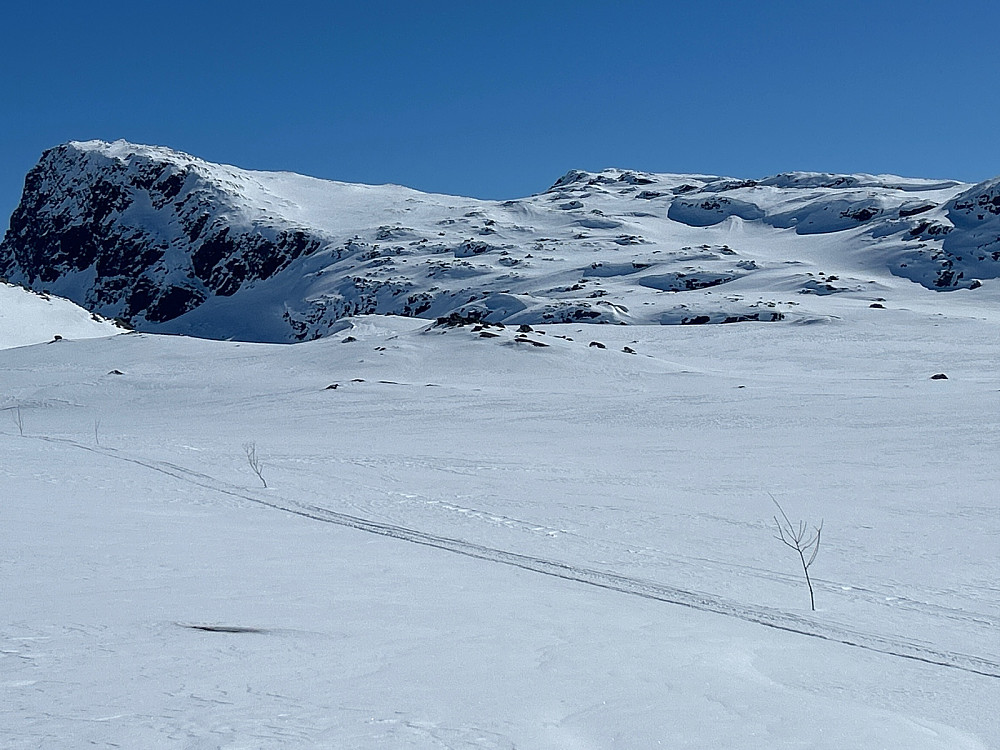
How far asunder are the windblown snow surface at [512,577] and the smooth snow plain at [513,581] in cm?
3

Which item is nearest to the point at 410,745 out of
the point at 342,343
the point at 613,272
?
the point at 342,343

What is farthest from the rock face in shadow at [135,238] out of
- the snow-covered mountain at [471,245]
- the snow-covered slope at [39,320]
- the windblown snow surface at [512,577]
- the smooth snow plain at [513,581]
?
the smooth snow plain at [513,581]

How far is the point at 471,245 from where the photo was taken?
4547 inches

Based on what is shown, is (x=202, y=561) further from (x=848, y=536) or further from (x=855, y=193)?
(x=855, y=193)

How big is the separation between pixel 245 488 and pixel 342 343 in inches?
901

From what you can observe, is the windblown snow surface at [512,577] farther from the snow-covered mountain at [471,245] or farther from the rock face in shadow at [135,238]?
the rock face in shadow at [135,238]

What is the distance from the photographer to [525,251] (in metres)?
113

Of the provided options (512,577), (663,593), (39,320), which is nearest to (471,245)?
(39,320)

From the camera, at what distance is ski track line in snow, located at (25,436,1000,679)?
5.23m

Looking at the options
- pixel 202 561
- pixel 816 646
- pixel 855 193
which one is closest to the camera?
pixel 816 646

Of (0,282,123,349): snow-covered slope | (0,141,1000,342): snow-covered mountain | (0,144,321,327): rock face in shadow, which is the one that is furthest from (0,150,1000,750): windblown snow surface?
(0,144,321,327): rock face in shadow

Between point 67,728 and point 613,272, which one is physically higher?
point 613,272

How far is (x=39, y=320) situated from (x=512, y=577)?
46.7 metres

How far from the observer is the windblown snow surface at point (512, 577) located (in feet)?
12.7
